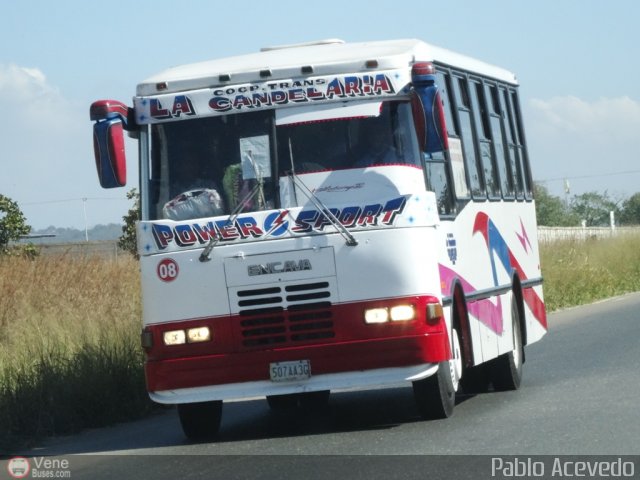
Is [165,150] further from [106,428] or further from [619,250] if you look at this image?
[619,250]

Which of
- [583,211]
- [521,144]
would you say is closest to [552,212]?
[583,211]

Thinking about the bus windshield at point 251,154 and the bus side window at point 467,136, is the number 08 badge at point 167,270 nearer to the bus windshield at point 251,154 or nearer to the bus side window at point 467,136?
the bus windshield at point 251,154

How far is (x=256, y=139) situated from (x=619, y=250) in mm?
30177

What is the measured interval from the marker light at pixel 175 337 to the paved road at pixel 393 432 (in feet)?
2.73

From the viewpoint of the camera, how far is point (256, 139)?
1155 centimetres

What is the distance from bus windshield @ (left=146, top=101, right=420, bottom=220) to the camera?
11383mm

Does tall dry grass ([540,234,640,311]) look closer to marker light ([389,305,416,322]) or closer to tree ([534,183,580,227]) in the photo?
marker light ([389,305,416,322])

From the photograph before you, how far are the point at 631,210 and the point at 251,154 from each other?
328 feet

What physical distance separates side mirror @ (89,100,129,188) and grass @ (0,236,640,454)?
8.23 ft

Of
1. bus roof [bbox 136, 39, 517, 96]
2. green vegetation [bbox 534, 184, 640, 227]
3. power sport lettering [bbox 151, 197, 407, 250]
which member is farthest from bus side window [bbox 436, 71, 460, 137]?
green vegetation [bbox 534, 184, 640, 227]

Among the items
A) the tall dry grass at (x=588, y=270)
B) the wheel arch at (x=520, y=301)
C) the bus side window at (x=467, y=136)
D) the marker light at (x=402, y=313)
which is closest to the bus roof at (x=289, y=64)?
the bus side window at (x=467, y=136)

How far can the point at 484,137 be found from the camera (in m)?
14.5

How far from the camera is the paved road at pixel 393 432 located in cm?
984

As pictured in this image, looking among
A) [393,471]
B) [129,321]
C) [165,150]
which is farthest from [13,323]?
[393,471]
